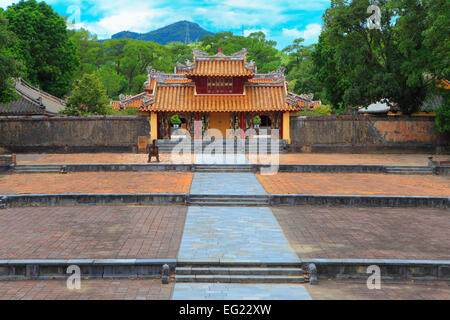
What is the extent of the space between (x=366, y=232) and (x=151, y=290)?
541 centimetres

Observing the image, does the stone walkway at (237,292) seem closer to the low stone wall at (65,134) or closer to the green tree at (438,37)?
the green tree at (438,37)

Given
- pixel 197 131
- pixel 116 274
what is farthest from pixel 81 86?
pixel 116 274

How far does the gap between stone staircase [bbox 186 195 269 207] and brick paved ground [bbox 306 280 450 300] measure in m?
5.36

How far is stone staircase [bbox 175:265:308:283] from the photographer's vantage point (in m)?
7.39

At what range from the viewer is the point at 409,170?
18.6 metres

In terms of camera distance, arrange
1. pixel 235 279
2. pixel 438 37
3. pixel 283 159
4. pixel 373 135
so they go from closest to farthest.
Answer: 1. pixel 235 279
2. pixel 438 37
3. pixel 283 159
4. pixel 373 135

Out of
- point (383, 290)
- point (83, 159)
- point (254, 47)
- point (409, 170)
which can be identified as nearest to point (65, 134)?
point (83, 159)

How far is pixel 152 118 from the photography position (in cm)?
2677

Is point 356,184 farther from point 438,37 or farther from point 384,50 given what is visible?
point 384,50

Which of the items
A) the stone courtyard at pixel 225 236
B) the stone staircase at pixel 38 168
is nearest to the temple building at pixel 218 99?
the stone staircase at pixel 38 168

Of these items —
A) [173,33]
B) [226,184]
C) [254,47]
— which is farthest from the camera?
[173,33]

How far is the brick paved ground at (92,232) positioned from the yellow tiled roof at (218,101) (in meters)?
15.3

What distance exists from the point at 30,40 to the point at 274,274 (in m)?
37.9

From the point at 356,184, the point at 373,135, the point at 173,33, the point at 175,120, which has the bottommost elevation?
the point at 356,184
